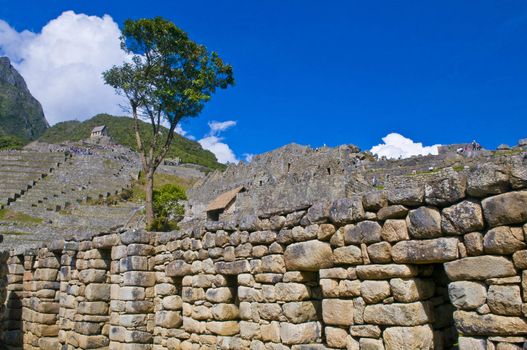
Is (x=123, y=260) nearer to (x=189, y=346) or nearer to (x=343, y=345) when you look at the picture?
(x=189, y=346)

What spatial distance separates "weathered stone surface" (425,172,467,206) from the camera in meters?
4.43

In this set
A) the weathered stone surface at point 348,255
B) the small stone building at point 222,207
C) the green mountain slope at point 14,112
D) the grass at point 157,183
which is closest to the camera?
the weathered stone surface at point 348,255

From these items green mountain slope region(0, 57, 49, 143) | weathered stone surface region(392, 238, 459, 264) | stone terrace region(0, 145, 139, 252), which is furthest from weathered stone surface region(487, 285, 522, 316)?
green mountain slope region(0, 57, 49, 143)

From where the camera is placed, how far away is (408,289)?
4887mm

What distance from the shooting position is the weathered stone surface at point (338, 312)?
5.43m

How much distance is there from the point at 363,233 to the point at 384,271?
483 mm

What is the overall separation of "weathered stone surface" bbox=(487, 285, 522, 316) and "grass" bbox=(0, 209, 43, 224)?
41.1 meters

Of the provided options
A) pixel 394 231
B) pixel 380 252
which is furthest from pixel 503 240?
pixel 380 252

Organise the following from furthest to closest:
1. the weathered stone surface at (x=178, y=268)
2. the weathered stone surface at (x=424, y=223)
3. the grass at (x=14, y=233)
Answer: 1. the grass at (x=14, y=233)
2. the weathered stone surface at (x=178, y=268)
3. the weathered stone surface at (x=424, y=223)

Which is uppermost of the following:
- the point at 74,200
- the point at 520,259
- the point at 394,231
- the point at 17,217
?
the point at 74,200

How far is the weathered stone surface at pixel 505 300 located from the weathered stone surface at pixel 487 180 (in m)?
0.83

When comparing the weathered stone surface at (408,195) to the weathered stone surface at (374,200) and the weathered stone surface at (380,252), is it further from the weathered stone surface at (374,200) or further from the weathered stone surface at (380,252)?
the weathered stone surface at (380,252)

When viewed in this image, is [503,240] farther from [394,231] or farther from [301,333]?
[301,333]

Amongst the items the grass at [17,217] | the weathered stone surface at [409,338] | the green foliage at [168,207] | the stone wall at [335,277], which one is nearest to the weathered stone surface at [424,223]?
the stone wall at [335,277]
